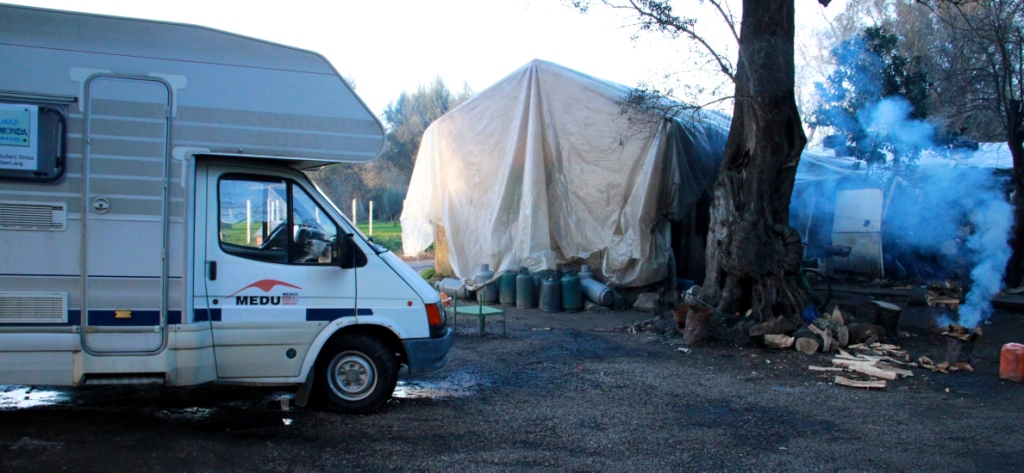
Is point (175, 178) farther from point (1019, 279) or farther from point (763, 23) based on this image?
point (1019, 279)

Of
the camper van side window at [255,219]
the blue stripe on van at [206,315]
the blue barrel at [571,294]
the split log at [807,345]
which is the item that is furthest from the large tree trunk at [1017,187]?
the blue stripe on van at [206,315]

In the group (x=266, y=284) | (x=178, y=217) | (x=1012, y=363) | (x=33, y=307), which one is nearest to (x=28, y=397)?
(x=33, y=307)

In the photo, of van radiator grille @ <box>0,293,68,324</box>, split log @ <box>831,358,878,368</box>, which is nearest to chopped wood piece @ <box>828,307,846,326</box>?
split log @ <box>831,358,878,368</box>

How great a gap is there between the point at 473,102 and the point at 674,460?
10.5 meters

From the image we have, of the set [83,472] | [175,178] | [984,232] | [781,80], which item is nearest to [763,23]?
[781,80]

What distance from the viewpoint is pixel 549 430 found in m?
5.52

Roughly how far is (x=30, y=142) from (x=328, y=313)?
2425mm

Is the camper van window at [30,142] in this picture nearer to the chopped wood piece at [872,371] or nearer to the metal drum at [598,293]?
the chopped wood piece at [872,371]

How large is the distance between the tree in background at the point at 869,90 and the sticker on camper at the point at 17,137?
13.8 meters

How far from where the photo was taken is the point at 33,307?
16.3 ft

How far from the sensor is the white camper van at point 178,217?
4977 mm

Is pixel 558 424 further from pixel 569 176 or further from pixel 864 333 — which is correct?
pixel 569 176

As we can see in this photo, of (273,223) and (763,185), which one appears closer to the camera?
(273,223)

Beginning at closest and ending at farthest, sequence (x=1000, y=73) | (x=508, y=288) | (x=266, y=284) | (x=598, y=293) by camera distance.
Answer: (x=266, y=284)
(x=598, y=293)
(x=508, y=288)
(x=1000, y=73)
